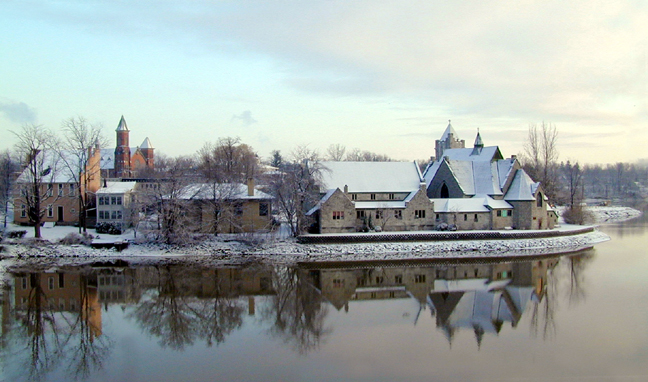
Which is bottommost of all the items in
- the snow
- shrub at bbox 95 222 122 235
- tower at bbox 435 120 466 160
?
the snow

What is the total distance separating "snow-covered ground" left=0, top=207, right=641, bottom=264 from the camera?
107ft

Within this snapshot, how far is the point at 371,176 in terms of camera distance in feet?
137

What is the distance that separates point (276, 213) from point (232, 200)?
4.50 metres

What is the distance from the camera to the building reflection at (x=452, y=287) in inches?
761

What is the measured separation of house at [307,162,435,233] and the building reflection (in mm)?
7160

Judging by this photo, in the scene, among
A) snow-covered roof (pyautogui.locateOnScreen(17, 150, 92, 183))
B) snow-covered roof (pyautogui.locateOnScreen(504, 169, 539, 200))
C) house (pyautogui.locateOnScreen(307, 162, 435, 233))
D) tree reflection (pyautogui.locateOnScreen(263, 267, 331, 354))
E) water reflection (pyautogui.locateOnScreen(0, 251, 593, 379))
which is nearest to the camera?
water reflection (pyautogui.locateOnScreen(0, 251, 593, 379))

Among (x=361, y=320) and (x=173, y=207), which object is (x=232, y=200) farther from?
(x=361, y=320)

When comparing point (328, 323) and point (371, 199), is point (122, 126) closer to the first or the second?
point (371, 199)

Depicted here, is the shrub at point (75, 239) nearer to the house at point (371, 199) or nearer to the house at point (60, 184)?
the house at point (60, 184)

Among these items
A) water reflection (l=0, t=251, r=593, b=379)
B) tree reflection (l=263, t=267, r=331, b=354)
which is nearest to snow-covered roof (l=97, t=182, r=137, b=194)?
water reflection (l=0, t=251, r=593, b=379)

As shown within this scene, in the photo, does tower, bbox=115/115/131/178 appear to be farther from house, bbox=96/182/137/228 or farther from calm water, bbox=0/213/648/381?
calm water, bbox=0/213/648/381

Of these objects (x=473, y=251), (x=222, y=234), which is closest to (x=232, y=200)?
(x=222, y=234)

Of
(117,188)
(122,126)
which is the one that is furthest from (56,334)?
(122,126)

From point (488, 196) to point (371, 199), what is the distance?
32.0ft
